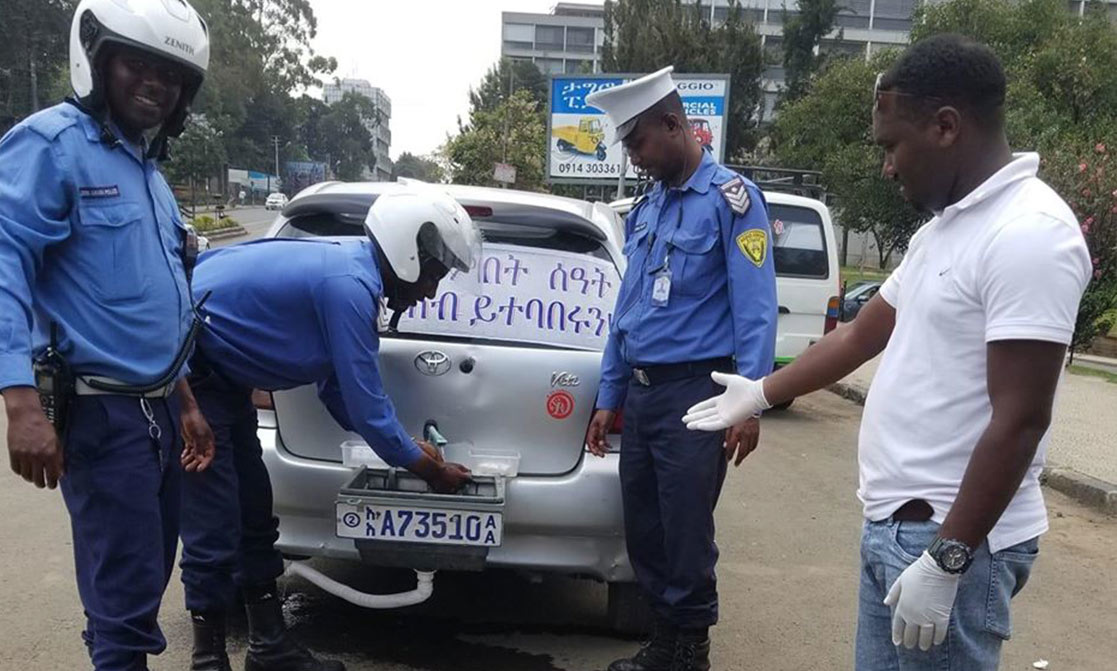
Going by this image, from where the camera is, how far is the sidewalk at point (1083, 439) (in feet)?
21.1

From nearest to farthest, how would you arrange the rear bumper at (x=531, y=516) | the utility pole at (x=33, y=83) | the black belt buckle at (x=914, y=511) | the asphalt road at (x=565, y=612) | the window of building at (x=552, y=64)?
1. the black belt buckle at (x=914, y=511)
2. the rear bumper at (x=531, y=516)
3. the asphalt road at (x=565, y=612)
4. the utility pole at (x=33, y=83)
5. the window of building at (x=552, y=64)

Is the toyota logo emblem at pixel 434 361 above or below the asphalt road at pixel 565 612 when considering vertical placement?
above

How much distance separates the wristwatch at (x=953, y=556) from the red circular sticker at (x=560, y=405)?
1818 millimetres

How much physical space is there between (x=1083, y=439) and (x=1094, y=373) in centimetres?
659

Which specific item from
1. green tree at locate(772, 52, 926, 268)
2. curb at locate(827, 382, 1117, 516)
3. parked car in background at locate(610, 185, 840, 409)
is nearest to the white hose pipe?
curb at locate(827, 382, 1117, 516)

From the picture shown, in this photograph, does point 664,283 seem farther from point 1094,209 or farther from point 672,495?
point 1094,209

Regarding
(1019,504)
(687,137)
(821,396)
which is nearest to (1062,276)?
(1019,504)

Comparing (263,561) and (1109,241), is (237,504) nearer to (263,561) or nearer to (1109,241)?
(263,561)

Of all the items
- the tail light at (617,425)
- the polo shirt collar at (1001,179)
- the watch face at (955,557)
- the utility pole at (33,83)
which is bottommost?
the tail light at (617,425)

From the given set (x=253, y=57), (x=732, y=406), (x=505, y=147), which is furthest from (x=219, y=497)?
(x=253, y=57)

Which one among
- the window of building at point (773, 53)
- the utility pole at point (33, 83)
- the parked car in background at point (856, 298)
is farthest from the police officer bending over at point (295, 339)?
the utility pole at point (33, 83)

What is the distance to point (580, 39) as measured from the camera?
90.4 metres

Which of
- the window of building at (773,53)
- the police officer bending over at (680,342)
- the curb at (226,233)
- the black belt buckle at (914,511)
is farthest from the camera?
the window of building at (773,53)

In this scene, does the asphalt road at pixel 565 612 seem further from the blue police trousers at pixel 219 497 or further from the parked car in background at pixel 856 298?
the parked car in background at pixel 856 298
